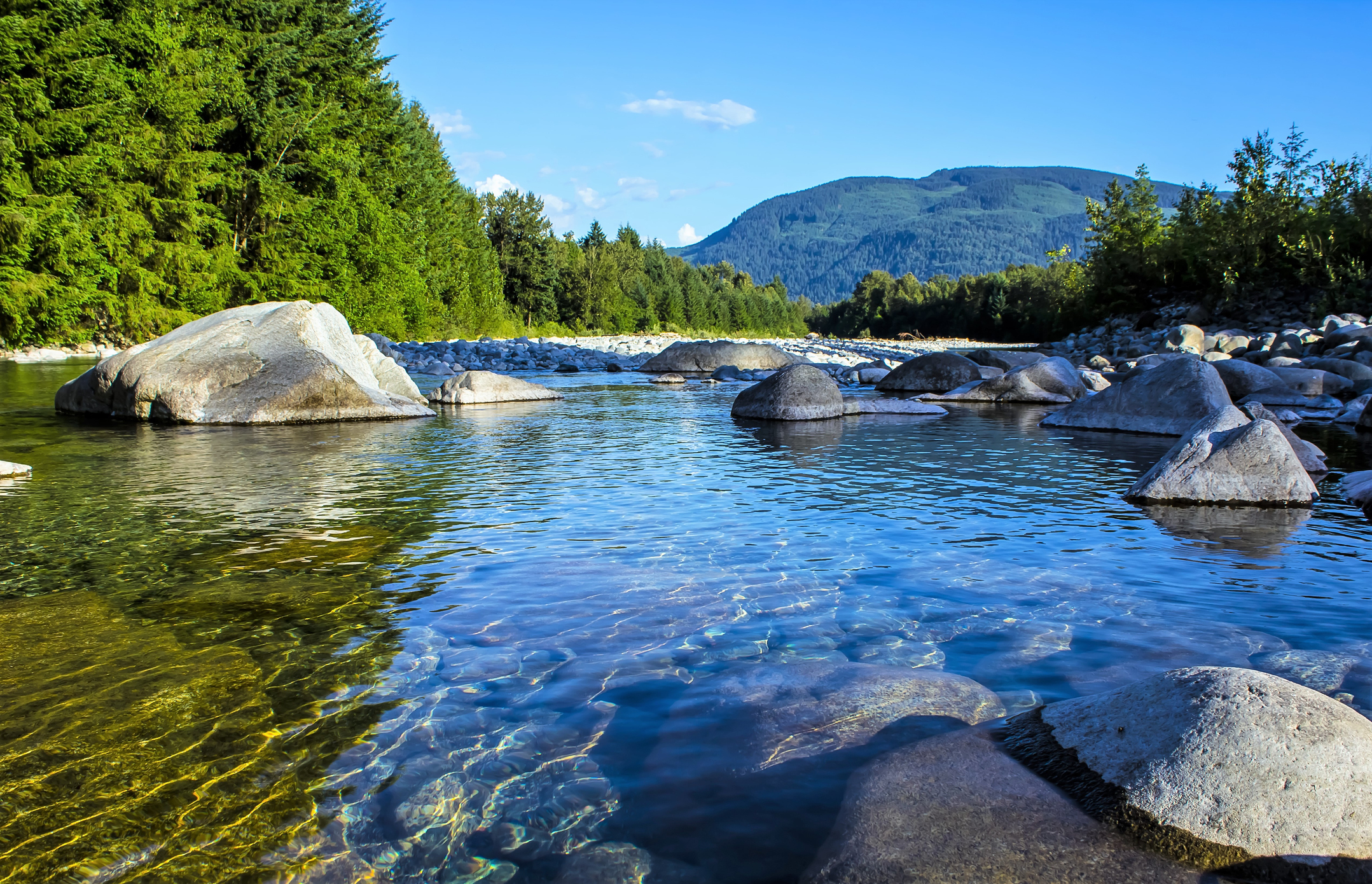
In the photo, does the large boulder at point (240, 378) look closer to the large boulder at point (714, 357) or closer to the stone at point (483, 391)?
the stone at point (483, 391)

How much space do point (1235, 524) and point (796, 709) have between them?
4676 millimetres

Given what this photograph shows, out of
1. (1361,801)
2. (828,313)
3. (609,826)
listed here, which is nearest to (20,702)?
(609,826)

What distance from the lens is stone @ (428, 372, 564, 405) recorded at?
16.2 metres

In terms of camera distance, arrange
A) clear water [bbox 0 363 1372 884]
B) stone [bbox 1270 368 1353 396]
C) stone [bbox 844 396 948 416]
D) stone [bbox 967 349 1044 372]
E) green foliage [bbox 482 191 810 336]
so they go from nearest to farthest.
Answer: clear water [bbox 0 363 1372 884], stone [bbox 844 396 948 416], stone [bbox 1270 368 1353 396], stone [bbox 967 349 1044 372], green foliage [bbox 482 191 810 336]

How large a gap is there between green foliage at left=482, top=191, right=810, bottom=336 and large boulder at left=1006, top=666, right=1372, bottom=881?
57.9 meters

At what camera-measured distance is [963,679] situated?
3271 mm

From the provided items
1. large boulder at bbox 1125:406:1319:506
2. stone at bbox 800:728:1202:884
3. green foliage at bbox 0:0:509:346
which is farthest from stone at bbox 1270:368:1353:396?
green foliage at bbox 0:0:509:346

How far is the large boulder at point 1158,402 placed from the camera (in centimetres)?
1120

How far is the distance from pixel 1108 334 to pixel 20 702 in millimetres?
31102

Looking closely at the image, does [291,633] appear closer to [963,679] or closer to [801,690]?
[801,690]

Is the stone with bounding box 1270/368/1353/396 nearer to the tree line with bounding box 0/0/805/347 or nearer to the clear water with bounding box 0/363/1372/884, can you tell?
the clear water with bounding box 0/363/1372/884

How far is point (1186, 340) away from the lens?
21.3m

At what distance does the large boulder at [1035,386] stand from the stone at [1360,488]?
8.75 meters

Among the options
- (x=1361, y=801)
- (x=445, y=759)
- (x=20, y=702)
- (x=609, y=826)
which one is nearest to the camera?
(x=1361, y=801)
